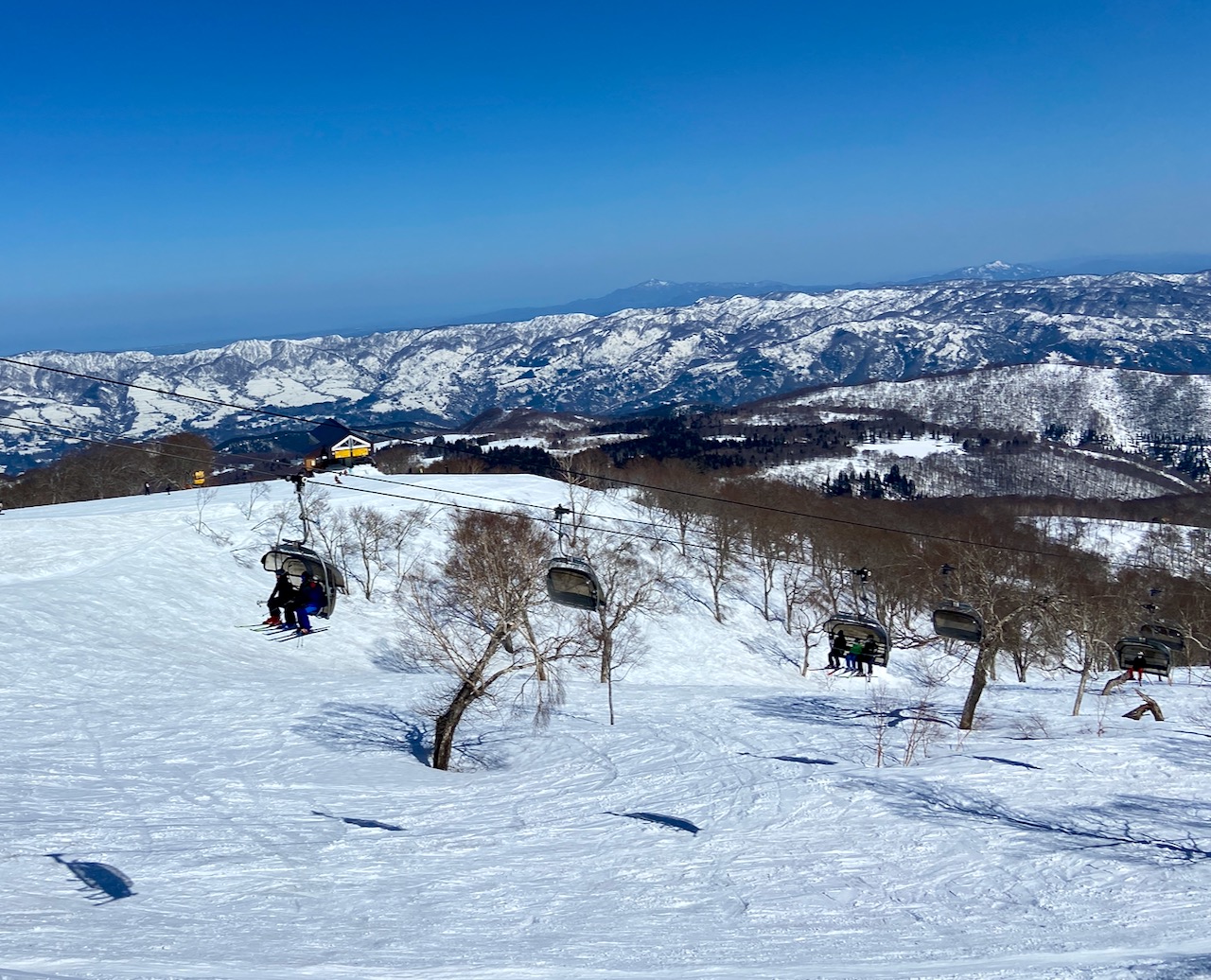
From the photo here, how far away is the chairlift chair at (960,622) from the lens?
2391cm

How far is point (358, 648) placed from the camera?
46844 millimetres

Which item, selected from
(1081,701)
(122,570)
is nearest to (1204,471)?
(1081,701)

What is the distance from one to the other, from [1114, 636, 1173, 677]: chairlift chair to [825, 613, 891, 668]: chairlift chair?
10.0m

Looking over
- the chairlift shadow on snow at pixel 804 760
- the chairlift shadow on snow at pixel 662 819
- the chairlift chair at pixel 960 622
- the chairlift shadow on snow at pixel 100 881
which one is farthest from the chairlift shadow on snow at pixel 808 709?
the chairlift shadow on snow at pixel 100 881

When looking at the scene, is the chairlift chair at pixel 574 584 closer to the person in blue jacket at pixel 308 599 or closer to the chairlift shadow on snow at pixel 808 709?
the person in blue jacket at pixel 308 599

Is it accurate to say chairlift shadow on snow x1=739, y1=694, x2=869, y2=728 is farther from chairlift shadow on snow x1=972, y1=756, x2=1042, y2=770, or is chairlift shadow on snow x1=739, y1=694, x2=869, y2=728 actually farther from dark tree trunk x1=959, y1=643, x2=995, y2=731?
chairlift shadow on snow x1=972, y1=756, x2=1042, y2=770

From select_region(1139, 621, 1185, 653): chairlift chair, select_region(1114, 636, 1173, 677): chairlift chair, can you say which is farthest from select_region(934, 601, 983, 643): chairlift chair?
select_region(1139, 621, 1185, 653): chairlift chair

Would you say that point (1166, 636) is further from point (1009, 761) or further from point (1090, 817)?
point (1090, 817)

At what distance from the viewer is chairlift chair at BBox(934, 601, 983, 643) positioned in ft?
78.4

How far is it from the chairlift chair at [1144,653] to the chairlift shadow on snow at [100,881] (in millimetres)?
31618

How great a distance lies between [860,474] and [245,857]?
174 metres

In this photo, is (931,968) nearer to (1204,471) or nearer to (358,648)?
(358,648)

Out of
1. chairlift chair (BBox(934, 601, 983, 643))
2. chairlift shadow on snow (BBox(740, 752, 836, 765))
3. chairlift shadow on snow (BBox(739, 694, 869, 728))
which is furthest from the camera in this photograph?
chairlift shadow on snow (BBox(739, 694, 869, 728))

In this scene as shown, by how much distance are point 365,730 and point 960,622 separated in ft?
57.9
